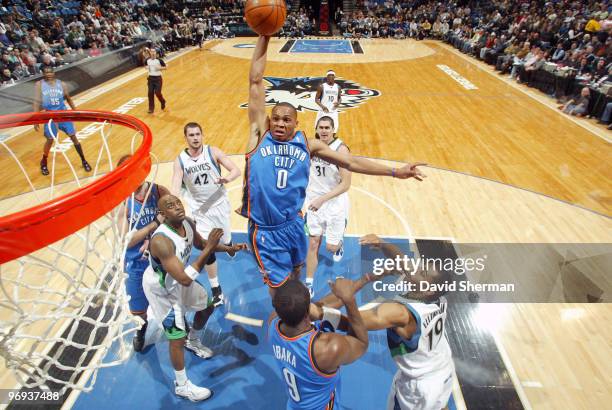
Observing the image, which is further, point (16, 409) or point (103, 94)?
point (103, 94)

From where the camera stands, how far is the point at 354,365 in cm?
355

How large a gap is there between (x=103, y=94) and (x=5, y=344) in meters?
11.9

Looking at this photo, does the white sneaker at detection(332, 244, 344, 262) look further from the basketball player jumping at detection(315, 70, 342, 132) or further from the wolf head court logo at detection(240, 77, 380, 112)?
the wolf head court logo at detection(240, 77, 380, 112)

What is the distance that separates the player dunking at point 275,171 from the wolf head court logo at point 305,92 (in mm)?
7504

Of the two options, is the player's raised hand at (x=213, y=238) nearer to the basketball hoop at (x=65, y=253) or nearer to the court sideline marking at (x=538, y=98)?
the basketball hoop at (x=65, y=253)

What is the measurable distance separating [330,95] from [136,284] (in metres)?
5.29

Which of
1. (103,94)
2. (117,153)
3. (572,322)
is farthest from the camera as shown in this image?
(103,94)

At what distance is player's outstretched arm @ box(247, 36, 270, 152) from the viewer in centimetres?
316

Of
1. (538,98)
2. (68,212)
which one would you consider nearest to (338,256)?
(68,212)

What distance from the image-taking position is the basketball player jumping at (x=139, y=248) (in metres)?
3.34

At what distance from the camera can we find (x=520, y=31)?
16219mm

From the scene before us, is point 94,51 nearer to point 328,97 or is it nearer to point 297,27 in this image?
point 328,97

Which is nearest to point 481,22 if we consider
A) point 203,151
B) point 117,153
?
point 117,153

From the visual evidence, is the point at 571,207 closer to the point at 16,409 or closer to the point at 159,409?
the point at 159,409
